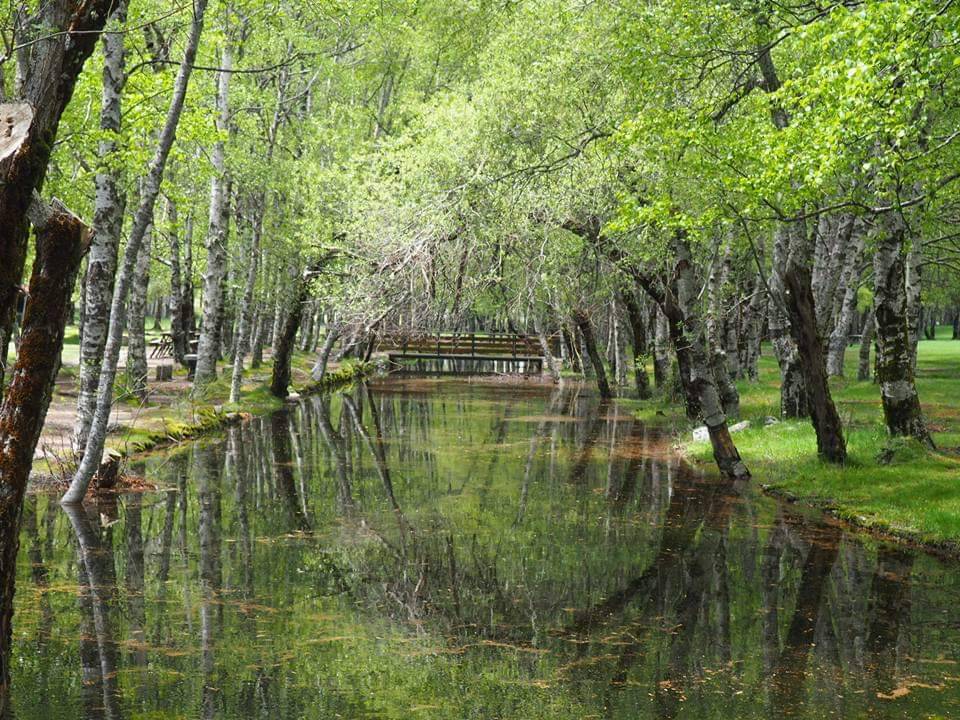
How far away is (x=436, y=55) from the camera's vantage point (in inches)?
1932

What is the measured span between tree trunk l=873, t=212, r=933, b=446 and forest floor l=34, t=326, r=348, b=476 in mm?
12282

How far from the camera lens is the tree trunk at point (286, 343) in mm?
35250

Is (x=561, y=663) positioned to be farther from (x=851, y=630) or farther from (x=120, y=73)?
(x=120, y=73)

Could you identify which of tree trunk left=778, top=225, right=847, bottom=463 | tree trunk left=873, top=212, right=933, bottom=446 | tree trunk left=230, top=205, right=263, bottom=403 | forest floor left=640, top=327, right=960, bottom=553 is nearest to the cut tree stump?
forest floor left=640, top=327, right=960, bottom=553

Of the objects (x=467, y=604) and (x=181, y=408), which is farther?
(x=181, y=408)

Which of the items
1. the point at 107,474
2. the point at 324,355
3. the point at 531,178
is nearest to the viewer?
the point at 107,474

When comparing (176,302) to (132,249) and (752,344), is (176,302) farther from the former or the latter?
(132,249)

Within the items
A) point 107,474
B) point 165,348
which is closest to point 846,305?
point 107,474

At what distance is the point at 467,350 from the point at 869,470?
49214 millimetres

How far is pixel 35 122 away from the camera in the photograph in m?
5.75

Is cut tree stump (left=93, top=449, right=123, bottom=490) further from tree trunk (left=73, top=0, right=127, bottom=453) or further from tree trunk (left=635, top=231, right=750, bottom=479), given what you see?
tree trunk (left=635, top=231, right=750, bottom=479)

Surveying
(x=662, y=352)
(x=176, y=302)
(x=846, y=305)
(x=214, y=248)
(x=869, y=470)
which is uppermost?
(x=214, y=248)

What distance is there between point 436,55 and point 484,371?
65.4 ft

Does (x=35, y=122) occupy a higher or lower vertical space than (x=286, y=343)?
higher
